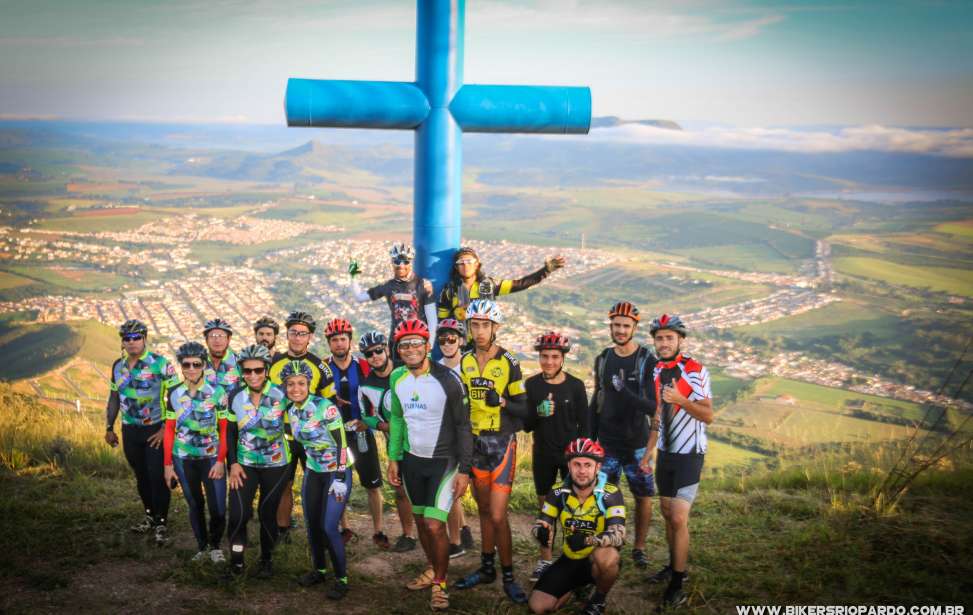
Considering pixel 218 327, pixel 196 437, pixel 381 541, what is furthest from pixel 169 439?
pixel 381 541

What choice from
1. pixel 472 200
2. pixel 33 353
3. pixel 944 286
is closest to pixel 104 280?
pixel 33 353

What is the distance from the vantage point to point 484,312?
626 cm

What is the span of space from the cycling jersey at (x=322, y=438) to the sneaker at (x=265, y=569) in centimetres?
112

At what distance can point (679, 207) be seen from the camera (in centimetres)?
11925

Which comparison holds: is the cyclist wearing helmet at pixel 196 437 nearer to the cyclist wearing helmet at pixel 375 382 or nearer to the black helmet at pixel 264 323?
the black helmet at pixel 264 323

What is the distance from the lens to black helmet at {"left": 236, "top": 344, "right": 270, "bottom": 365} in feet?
20.7

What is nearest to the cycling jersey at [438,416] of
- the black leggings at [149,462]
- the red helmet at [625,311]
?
the red helmet at [625,311]

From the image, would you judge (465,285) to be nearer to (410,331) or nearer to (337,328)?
(337,328)

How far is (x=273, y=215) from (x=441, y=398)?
338ft

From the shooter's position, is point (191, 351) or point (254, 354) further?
point (191, 351)

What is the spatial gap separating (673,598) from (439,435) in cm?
243

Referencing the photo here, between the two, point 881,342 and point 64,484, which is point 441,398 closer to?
point 64,484

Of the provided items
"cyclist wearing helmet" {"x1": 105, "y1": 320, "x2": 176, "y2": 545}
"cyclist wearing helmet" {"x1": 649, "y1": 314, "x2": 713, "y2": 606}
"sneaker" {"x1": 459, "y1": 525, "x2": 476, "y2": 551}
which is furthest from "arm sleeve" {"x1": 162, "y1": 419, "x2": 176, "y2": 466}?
"cyclist wearing helmet" {"x1": 649, "y1": 314, "x2": 713, "y2": 606}

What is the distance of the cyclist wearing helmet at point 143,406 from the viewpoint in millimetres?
7191
